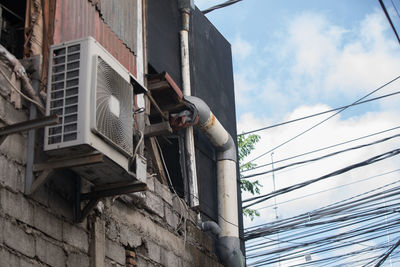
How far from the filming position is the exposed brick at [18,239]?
5664 mm

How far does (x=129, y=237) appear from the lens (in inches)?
306

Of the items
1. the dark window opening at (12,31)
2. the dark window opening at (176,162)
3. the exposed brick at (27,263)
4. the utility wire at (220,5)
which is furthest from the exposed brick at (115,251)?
the utility wire at (220,5)

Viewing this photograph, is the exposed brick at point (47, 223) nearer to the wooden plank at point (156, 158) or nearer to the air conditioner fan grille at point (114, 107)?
the air conditioner fan grille at point (114, 107)

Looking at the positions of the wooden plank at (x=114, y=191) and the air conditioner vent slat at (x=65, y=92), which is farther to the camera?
the wooden plank at (x=114, y=191)

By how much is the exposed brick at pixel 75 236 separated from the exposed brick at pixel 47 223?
0.10 meters

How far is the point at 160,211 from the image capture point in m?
8.82

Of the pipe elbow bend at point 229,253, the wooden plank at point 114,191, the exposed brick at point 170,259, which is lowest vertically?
the exposed brick at point 170,259

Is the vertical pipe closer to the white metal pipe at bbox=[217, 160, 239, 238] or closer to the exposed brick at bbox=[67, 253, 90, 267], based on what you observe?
the white metal pipe at bbox=[217, 160, 239, 238]

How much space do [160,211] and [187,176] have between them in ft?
5.18

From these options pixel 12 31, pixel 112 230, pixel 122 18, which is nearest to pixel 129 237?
pixel 112 230

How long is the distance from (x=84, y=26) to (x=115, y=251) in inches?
95.8

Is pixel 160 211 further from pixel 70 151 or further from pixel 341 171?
pixel 341 171

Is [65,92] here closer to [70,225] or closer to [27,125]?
[27,125]

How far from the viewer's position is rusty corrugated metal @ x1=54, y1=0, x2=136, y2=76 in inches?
279
